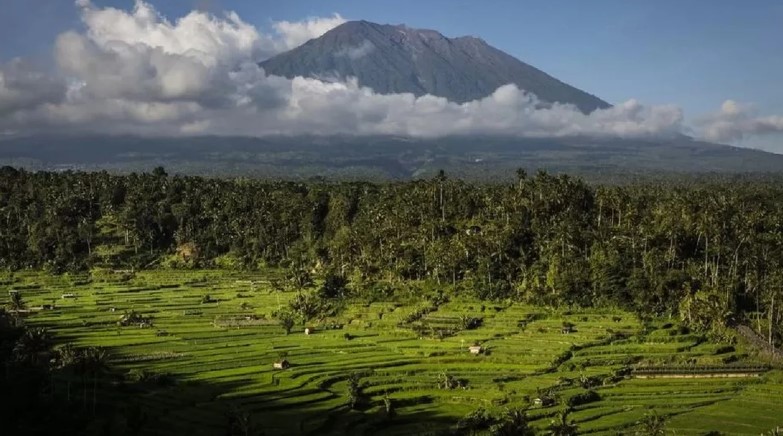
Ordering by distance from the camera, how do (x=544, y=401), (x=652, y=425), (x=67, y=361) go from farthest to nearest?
1. (x=67, y=361)
2. (x=544, y=401)
3. (x=652, y=425)

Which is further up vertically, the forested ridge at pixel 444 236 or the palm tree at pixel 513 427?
the forested ridge at pixel 444 236

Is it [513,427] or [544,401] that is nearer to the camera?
[513,427]

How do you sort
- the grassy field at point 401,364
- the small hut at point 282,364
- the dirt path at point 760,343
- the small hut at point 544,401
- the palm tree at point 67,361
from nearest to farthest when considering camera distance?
the grassy field at point 401,364 < the small hut at point 544,401 < the palm tree at point 67,361 < the small hut at point 282,364 < the dirt path at point 760,343

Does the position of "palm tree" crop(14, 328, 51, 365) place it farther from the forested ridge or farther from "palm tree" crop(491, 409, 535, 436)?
the forested ridge

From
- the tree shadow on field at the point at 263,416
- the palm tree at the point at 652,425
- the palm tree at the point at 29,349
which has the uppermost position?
the palm tree at the point at 29,349

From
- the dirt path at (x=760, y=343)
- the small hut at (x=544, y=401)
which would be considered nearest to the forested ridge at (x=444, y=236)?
the dirt path at (x=760, y=343)

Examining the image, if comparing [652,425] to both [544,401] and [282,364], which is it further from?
[282,364]

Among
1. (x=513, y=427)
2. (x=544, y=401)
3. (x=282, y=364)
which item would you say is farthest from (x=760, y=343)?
(x=282, y=364)

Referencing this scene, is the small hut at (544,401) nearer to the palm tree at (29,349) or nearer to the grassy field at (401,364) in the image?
the grassy field at (401,364)
